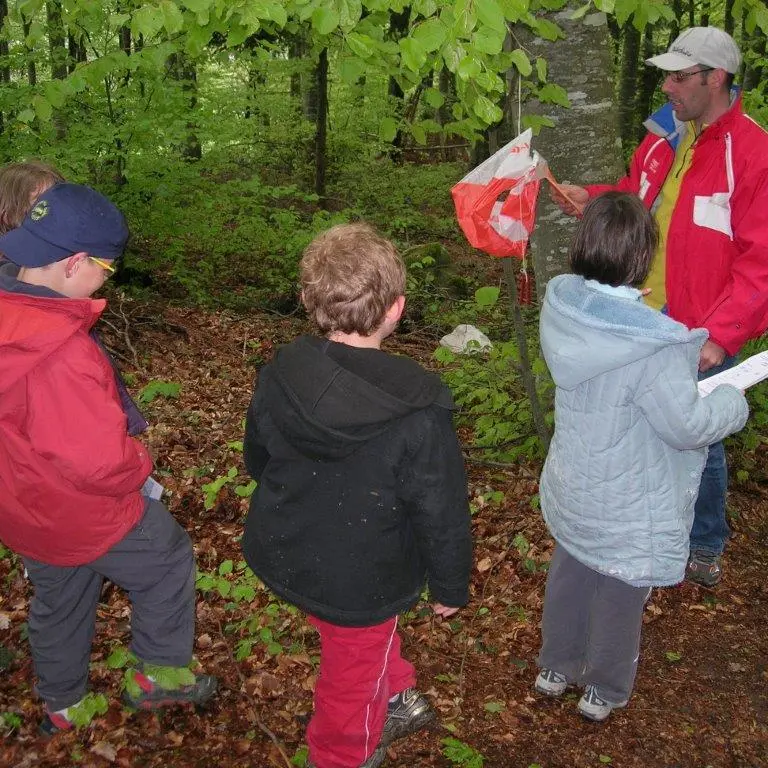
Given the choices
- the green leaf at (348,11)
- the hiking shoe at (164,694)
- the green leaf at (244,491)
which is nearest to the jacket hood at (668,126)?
the green leaf at (348,11)

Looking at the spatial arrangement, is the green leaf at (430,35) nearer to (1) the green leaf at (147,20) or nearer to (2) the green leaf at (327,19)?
(2) the green leaf at (327,19)

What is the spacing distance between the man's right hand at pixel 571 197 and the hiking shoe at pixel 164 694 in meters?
2.89

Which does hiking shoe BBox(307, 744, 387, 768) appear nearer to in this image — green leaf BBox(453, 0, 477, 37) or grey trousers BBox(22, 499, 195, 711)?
grey trousers BBox(22, 499, 195, 711)

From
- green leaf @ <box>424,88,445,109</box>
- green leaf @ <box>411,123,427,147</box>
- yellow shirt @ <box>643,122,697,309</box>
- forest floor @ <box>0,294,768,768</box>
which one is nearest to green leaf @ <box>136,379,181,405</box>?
forest floor @ <box>0,294,768,768</box>

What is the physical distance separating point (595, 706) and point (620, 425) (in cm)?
134

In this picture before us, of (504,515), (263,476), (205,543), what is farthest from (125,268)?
(263,476)

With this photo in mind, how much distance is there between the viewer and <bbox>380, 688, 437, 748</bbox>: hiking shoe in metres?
2.88

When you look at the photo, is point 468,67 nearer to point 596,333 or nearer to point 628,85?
point 596,333

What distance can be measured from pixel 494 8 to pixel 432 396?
4.37 ft

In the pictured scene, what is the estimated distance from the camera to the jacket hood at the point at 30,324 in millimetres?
2221

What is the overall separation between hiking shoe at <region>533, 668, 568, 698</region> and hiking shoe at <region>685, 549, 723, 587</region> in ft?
3.78

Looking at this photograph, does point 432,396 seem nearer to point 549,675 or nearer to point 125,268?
point 549,675

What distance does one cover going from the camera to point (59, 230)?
92.8 inches

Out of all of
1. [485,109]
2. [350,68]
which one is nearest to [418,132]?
[350,68]
